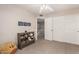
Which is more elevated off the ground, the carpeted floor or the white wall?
the white wall

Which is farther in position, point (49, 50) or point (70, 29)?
point (70, 29)

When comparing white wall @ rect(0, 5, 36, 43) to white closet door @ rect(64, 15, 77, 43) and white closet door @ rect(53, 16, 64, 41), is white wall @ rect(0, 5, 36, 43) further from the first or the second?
white closet door @ rect(64, 15, 77, 43)

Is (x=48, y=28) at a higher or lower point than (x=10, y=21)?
lower

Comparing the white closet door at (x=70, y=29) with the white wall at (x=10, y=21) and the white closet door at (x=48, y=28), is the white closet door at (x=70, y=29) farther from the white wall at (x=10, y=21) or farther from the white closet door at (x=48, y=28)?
the white wall at (x=10, y=21)

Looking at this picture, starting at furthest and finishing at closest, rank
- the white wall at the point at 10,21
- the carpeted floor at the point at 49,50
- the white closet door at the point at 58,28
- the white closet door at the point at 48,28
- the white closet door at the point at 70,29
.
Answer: the white closet door at the point at 48,28 → the white closet door at the point at 58,28 → the white closet door at the point at 70,29 → the carpeted floor at the point at 49,50 → the white wall at the point at 10,21

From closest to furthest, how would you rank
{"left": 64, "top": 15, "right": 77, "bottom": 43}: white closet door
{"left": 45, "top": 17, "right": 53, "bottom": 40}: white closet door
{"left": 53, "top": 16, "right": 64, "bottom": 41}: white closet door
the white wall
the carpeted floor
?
the white wall, the carpeted floor, {"left": 64, "top": 15, "right": 77, "bottom": 43}: white closet door, {"left": 53, "top": 16, "right": 64, "bottom": 41}: white closet door, {"left": 45, "top": 17, "right": 53, "bottom": 40}: white closet door

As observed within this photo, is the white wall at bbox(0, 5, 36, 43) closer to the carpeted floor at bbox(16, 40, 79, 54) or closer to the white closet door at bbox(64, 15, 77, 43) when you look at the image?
the carpeted floor at bbox(16, 40, 79, 54)

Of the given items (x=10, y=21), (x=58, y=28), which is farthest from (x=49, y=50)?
(x=58, y=28)

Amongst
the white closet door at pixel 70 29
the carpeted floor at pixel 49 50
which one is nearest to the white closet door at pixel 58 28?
the white closet door at pixel 70 29

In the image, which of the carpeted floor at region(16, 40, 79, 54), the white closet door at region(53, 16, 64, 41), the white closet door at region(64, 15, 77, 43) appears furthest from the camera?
the white closet door at region(53, 16, 64, 41)

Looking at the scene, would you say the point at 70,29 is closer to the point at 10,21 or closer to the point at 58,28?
the point at 58,28

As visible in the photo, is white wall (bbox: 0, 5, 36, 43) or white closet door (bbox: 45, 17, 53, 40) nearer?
white wall (bbox: 0, 5, 36, 43)

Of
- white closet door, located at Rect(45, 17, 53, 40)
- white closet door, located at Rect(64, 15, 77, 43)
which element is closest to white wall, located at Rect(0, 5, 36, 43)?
white closet door, located at Rect(45, 17, 53, 40)
